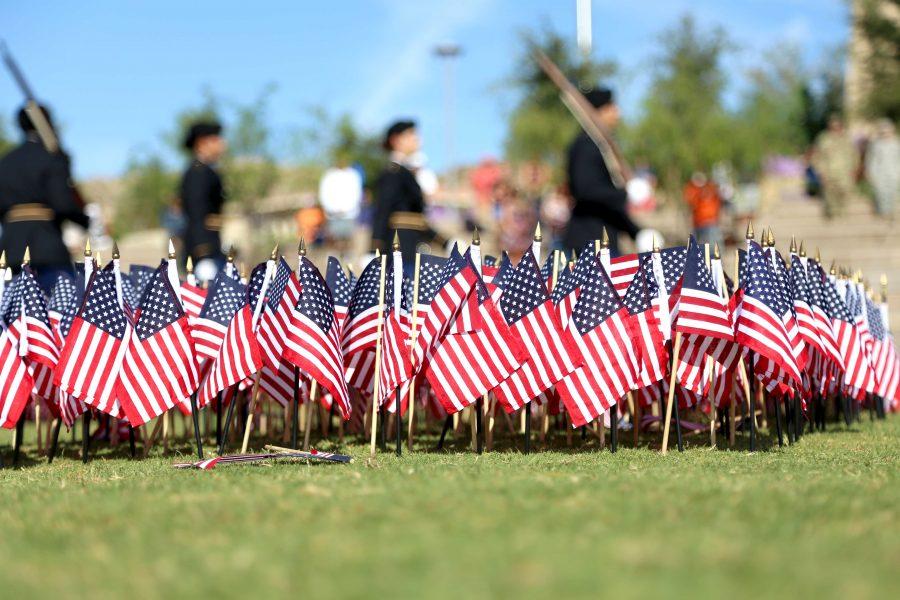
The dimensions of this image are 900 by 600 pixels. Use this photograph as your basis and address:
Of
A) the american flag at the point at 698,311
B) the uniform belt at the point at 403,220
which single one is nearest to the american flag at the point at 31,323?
the uniform belt at the point at 403,220

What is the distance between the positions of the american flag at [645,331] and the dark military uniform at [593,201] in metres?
2.94

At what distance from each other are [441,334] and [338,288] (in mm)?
1301

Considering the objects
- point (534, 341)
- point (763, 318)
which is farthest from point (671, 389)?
point (534, 341)

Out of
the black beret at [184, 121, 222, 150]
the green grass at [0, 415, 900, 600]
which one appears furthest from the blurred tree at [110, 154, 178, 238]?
the green grass at [0, 415, 900, 600]

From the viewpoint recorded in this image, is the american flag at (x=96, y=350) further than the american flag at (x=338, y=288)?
No

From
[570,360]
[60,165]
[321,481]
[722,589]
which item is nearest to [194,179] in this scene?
[60,165]

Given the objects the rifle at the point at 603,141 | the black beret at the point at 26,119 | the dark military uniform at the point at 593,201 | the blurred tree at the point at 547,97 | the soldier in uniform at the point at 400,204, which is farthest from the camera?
the blurred tree at the point at 547,97

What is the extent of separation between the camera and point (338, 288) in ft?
35.6

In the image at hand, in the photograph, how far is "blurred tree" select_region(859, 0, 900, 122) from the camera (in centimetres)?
3609

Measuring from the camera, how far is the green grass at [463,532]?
15.4 ft

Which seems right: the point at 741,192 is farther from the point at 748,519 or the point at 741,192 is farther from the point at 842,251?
the point at 748,519

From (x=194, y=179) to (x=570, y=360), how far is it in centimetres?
638

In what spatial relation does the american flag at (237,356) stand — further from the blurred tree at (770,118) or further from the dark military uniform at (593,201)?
the blurred tree at (770,118)

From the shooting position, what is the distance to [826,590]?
14.7 ft
